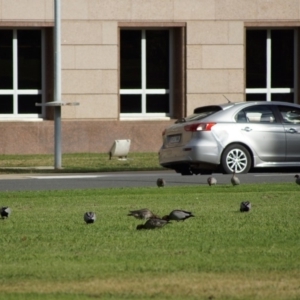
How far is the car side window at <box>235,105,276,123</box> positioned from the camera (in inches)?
773

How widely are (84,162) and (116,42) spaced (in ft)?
17.4

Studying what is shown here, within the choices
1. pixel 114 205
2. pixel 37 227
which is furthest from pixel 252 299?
pixel 114 205

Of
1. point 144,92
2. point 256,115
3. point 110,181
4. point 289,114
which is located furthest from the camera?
point 144,92

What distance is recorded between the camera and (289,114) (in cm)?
2011

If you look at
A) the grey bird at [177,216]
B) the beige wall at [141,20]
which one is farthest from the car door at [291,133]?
the grey bird at [177,216]

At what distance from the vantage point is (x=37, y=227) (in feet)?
31.4

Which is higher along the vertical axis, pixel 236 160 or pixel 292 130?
pixel 292 130

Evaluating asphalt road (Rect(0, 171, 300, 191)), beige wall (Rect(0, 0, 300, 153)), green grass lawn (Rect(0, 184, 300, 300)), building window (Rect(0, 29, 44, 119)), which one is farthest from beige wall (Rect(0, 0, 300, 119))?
green grass lawn (Rect(0, 184, 300, 300))

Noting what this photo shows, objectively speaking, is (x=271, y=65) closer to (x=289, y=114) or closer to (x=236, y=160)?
(x=289, y=114)

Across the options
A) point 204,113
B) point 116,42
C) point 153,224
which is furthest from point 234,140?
point 116,42

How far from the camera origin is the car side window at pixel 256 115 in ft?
64.4

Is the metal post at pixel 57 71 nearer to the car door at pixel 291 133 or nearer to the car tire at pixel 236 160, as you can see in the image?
the car tire at pixel 236 160

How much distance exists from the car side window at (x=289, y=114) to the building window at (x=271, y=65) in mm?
10375

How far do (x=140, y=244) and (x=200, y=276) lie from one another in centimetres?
149
